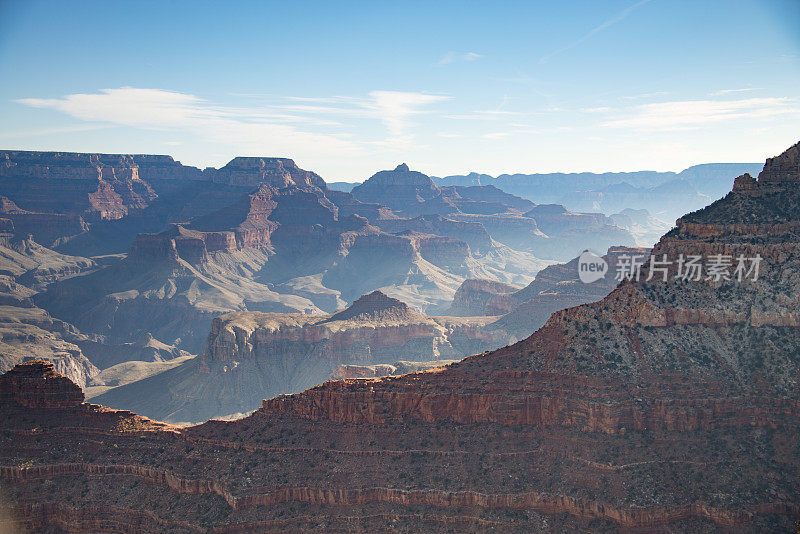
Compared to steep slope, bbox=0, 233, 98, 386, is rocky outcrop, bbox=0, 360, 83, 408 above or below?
above

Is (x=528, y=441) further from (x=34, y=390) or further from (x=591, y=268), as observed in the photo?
(x=591, y=268)

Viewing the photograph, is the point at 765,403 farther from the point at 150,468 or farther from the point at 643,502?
the point at 150,468

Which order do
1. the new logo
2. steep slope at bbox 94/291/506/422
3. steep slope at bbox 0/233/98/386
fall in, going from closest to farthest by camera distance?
steep slope at bbox 94/291/506/422, steep slope at bbox 0/233/98/386, the new logo

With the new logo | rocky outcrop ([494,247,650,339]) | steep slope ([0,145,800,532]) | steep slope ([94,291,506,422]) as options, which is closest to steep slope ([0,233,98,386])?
steep slope ([94,291,506,422])

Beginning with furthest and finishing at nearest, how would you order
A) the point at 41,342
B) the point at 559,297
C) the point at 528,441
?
the point at 41,342
the point at 559,297
the point at 528,441

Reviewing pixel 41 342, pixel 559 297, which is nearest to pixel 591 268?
pixel 559 297

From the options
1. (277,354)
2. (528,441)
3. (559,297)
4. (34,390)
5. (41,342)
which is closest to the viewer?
(528,441)

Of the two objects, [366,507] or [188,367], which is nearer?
[366,507]

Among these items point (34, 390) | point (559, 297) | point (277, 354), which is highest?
point (559, 297)

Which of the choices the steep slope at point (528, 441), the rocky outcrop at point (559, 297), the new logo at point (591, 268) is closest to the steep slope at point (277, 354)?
the rocky outcrop at point (559, 297)

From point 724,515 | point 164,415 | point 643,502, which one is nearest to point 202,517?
point 643,502

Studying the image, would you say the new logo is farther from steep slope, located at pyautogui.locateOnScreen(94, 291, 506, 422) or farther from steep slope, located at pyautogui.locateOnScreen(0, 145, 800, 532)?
steep slope, located at pyautogui.locateOnScreen(0, 145, 800, 532)
